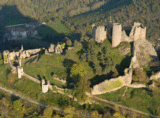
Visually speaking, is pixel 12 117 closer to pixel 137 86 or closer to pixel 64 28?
pixel 137 86

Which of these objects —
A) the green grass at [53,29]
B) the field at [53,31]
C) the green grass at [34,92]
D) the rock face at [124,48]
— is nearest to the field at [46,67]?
the green grass at [34,92]

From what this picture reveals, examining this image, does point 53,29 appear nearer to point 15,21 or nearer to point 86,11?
point 15,21

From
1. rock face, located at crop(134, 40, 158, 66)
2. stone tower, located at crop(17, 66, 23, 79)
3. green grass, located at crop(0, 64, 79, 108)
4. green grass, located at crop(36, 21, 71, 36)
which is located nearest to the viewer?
green grass, located at crop(0, 64, 79, 108)

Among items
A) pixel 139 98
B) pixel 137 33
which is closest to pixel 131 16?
pixel 137 33

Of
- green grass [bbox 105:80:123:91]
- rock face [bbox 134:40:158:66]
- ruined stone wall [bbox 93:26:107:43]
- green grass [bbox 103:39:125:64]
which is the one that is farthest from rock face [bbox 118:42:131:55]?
green grass [bbox 105:80:123:91]

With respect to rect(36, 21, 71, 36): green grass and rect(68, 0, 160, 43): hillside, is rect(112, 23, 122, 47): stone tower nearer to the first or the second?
rect(68, 0, 160, 43): hillside
